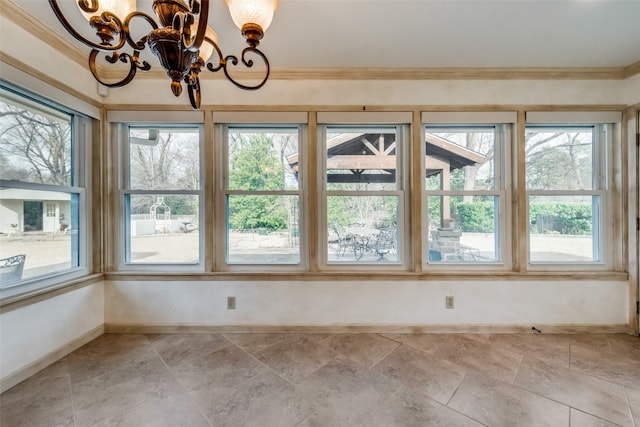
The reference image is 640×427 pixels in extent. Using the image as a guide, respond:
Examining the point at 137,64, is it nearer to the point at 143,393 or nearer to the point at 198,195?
the point at 198,195

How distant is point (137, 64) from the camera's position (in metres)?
1.21

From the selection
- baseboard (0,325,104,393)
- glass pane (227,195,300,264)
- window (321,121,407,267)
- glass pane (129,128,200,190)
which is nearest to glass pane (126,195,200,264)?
glass pane (129,128,200,190)

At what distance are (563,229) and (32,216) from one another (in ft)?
15.5

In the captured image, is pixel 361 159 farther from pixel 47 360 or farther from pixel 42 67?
pixel 47 360

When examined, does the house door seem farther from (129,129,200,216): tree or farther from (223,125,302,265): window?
(223,125,302,265): window

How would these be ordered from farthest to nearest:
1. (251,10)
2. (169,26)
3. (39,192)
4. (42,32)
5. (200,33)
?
1. (39,192)
2. (42,32)
3. (251,10)
4. (169,26)
5. (200,33)

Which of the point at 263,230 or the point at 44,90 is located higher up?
the point at 44,90

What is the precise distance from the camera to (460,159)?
272 centimetres

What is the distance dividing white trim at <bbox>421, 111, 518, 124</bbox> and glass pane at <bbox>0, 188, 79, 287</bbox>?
3.35 meters

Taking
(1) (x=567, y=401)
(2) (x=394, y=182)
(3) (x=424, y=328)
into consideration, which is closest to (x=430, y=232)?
(2) (x=394, y=182)

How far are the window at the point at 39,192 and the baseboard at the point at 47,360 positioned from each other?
0.55m

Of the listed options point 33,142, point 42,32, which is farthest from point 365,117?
point 33,142

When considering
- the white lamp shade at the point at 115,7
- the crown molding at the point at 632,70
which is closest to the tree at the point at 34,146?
the white lamp shade at the point at 115,7

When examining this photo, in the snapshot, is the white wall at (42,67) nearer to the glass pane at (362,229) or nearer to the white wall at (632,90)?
the glass pane at (362,229)
